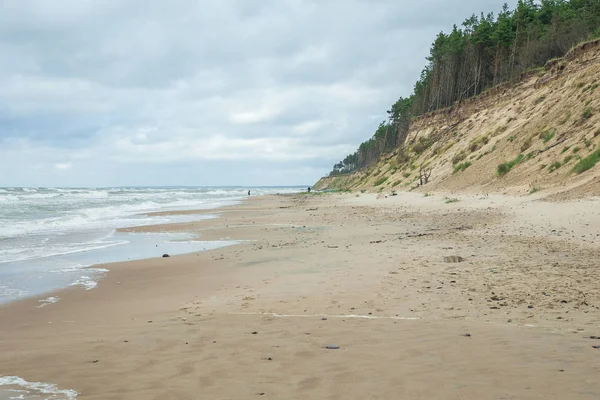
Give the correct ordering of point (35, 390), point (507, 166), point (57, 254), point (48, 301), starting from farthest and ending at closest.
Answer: point (507, 166)
point (57, 254)
point (48, 301)
point (35, 390)

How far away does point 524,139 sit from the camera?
32469 mm

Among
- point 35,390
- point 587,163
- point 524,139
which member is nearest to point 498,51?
point 524,139

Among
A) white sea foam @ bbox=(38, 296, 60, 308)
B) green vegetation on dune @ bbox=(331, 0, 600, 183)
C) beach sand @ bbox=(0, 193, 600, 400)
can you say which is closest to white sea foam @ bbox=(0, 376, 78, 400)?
beach sand @ bbox=(0, 193, 600, 400)

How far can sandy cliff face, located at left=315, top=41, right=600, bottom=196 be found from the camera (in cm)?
2398

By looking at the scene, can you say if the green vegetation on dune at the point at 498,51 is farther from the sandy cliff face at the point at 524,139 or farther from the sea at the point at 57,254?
the sea at the point at 57,254

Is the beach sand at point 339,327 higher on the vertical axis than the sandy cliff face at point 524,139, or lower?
lower

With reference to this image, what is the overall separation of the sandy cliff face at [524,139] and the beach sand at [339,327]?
11.2m

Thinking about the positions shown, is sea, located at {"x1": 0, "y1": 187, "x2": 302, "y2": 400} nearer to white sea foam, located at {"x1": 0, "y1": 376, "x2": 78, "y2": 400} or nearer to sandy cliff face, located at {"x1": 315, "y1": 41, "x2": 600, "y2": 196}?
white sea foam, located at {"x1": 0, "y1": 376, "x2": 78, "y2": 400}

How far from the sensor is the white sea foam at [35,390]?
13.2 feet

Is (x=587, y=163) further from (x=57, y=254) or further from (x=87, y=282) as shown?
(x=57, y=254)

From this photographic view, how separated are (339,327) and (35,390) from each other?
3435 millimetres

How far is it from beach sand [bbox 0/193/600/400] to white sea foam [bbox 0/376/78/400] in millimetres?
106

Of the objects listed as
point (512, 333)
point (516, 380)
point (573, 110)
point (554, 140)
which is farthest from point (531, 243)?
point (573, 110)

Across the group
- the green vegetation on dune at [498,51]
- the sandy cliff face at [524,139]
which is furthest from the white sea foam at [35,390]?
the green vegetation on dune at [498,51]
